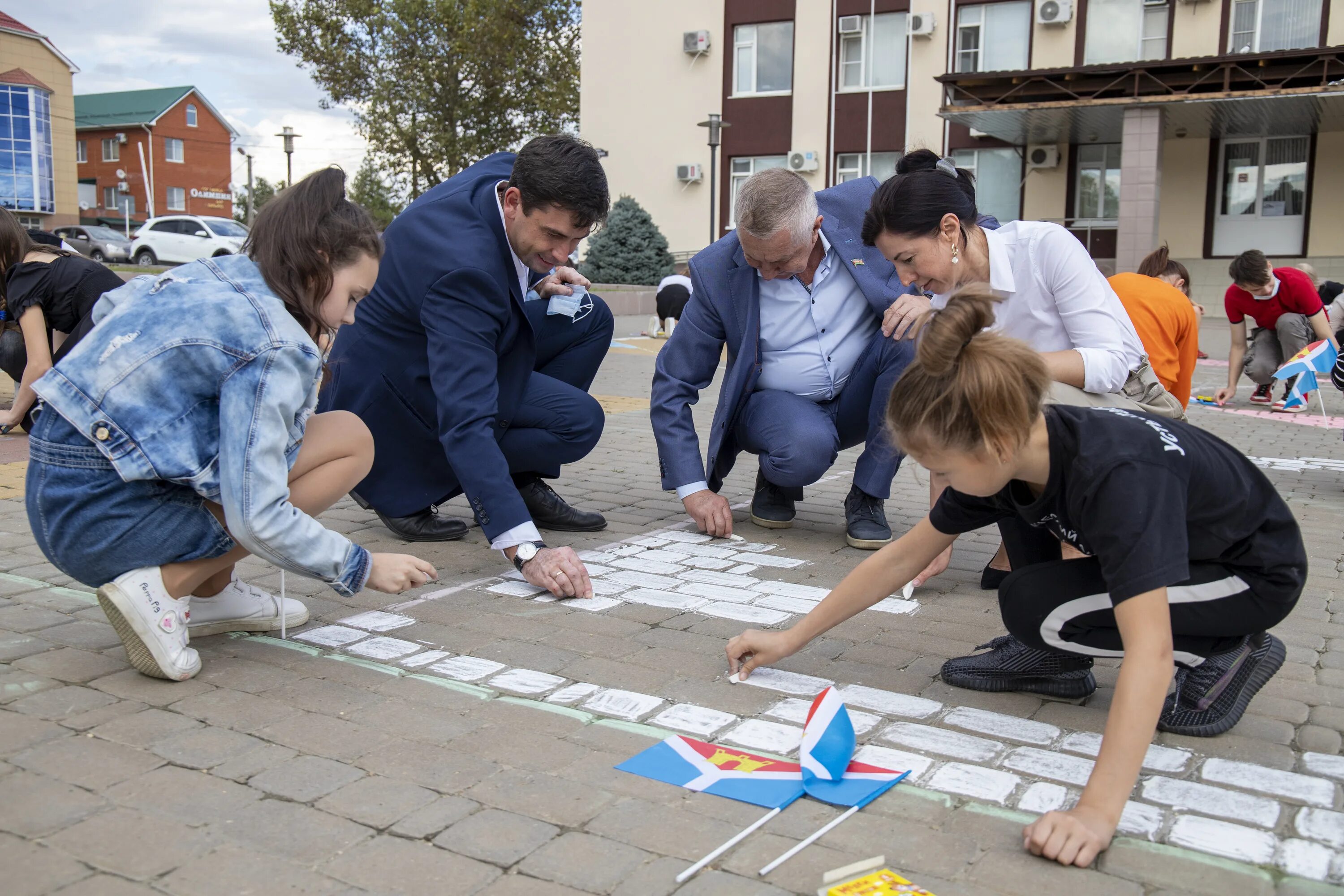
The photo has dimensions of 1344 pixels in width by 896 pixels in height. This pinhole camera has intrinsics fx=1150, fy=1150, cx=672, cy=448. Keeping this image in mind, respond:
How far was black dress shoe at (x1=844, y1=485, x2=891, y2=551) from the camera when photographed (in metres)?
4.36

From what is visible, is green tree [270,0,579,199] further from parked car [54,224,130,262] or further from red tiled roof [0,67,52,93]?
red tiled roof [0,67,52,93]

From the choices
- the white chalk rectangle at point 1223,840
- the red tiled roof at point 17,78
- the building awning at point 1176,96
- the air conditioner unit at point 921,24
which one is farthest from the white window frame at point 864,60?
the red tiled roof at point 17,78

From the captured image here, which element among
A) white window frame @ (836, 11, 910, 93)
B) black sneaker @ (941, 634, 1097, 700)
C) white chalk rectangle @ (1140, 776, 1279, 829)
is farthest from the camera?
white window frame @ (836, 11, 910, 93)

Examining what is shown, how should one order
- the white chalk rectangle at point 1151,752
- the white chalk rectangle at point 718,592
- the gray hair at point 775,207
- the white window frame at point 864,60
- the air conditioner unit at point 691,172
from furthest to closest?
the air conditioner unit at point 691,172 → the white window frame at point 864,60 → the gray hair at point 775,207 → the white chalk rectangle at point 718,592 → the white chalk rectangle at point 1151,752

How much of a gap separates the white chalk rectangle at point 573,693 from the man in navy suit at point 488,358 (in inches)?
28.6

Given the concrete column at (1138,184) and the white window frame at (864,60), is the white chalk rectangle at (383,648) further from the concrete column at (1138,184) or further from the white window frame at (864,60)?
the white window frame at (864,60)

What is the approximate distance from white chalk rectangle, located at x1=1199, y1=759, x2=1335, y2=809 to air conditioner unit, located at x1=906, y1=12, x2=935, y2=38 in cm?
2272

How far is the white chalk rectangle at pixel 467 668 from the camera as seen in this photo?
2855 millimetres

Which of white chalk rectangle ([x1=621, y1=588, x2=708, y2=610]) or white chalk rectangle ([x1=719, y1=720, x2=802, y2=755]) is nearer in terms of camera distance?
white chalk rectangle ([x1=719, y1=720, x2=802, y2=755])

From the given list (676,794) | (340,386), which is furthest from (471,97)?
(676,794)

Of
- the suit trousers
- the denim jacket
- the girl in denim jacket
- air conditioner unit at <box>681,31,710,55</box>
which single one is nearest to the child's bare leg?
the girl in denim jacket

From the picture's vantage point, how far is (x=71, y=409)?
2.56 m

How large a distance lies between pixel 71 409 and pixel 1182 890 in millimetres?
2413

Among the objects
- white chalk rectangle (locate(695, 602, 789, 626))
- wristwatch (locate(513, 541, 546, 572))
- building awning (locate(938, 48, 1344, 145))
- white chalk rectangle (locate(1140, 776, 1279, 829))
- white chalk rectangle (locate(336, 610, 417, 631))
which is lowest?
white chalk rectangle (locate(695, 602, 789, 626))
